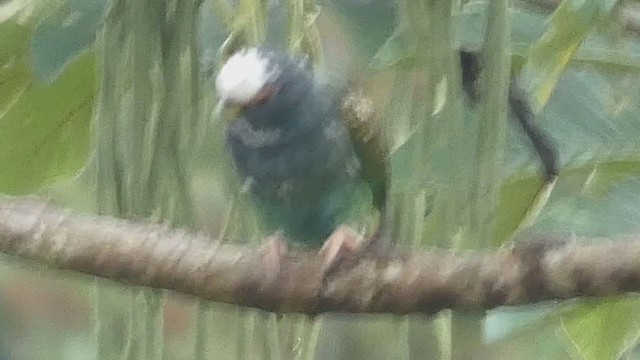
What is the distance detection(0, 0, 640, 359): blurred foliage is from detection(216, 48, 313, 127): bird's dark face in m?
0.01

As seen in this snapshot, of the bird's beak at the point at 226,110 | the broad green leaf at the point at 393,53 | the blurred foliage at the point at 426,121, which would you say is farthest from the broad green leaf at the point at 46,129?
the broad green leaf at the point at 393,53

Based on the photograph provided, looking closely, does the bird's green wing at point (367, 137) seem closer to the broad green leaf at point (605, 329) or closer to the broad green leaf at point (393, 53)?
the broad green leaf at point (393, 53)

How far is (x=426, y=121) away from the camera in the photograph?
541mm

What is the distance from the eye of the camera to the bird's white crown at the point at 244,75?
0.71 metres

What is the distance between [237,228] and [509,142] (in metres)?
0.33

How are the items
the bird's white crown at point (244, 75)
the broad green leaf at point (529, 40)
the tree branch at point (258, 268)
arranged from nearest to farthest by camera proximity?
the tree branch at point (258, 268)
the bird's white crown at point (244, 75)
the broad green leaf at point (529, 40)

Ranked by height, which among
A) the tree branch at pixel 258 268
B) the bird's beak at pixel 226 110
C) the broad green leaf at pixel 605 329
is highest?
the tree branch at pixel 258 268

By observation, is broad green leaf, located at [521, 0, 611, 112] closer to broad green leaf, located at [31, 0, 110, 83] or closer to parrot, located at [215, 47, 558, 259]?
parrot, located at [215, 47, 558, 259]

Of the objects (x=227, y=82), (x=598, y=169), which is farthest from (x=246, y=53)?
(x=598, y=169)

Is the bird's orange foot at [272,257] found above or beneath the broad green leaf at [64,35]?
beneath

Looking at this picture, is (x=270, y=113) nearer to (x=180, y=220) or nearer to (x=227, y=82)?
(x=227, y=82)

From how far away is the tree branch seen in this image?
20.5 inches

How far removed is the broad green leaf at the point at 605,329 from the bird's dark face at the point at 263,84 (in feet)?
0.93

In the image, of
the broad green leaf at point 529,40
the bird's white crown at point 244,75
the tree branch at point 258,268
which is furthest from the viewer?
the broad green leaf at point 529,40
